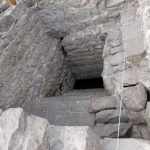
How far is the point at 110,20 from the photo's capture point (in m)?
3.09

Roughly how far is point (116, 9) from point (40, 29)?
1.32 metres

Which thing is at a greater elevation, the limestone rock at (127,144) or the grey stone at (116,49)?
the grey stone at (116,49)

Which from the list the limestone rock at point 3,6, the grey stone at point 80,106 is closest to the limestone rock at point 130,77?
the grey stone at point 80,106

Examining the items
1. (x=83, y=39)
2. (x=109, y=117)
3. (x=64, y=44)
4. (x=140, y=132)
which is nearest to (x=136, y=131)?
(x=140, y=132)

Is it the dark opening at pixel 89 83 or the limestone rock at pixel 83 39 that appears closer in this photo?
the limestone rock at pixel 83 39

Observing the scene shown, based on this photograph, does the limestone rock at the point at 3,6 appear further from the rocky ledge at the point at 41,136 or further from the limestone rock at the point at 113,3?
the rocky ledge at the point at 41,136

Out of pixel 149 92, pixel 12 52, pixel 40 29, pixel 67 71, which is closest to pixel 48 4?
pixel 40 29

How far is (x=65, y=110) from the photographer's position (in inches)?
117

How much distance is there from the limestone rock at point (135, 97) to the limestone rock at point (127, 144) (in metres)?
0.52

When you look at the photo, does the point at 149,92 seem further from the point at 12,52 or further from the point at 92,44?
the point at 12,52

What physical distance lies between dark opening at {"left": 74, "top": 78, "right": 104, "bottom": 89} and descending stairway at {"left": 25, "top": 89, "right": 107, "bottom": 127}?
4.67 feet

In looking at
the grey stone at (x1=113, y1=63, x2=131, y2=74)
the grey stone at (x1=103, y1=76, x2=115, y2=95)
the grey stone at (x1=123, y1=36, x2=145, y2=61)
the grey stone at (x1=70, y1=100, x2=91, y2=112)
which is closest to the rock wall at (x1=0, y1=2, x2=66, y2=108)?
the grey stone at (x1=70, y1=100, x2=91, y2=112)

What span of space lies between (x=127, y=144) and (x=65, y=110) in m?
1.39

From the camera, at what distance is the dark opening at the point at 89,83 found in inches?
182
